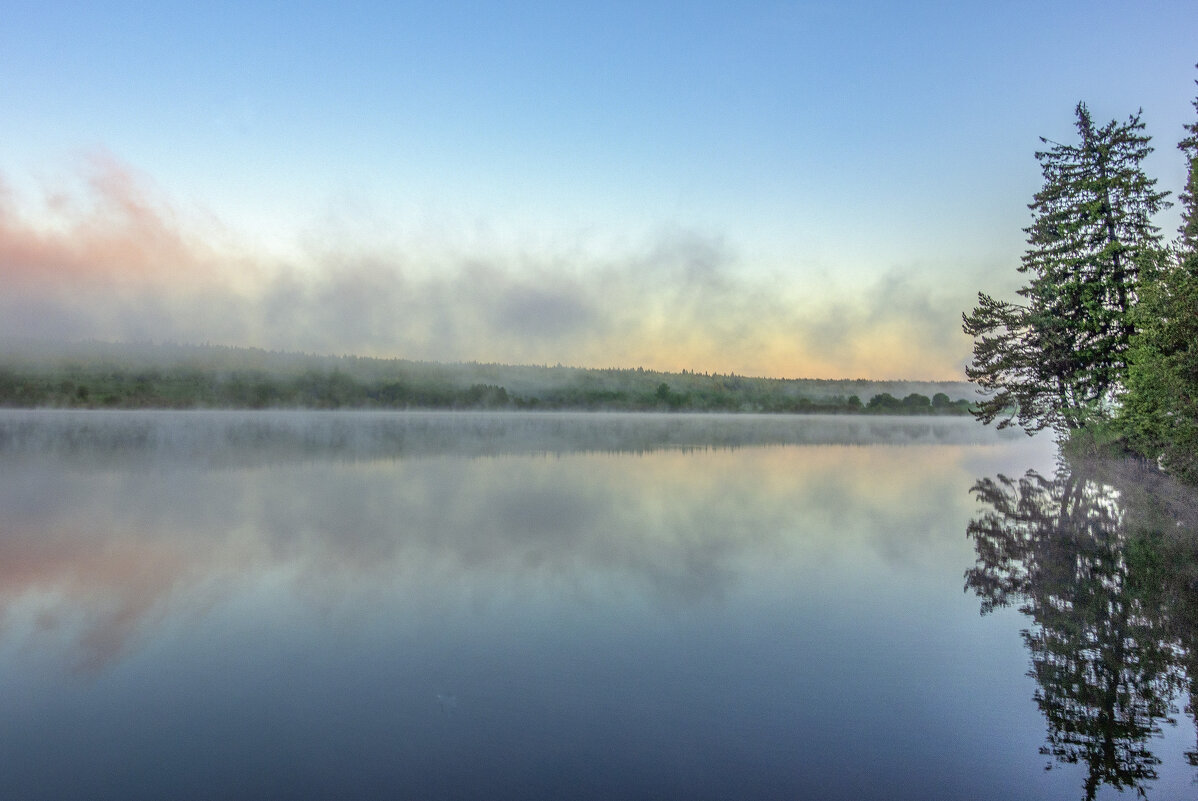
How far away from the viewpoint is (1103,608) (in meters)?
8.41

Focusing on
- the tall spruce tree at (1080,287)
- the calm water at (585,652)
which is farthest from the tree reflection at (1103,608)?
the tall spruce tree at (1080,287)

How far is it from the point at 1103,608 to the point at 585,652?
21.4 ft

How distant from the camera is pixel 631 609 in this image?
8.56m

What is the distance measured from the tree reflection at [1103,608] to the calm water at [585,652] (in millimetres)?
43

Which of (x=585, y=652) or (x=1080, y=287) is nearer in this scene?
(x=585, y=652)

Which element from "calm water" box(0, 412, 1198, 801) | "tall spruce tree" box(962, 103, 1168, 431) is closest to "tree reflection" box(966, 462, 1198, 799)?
"calm water" box(0, 412, 1198, 801)

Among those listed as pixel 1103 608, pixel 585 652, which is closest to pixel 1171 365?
Answer: pixel 1103 608

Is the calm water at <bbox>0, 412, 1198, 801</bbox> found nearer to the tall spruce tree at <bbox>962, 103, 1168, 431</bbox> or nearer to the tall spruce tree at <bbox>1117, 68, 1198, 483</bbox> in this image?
the tall spruce tree at <bbox>1117, 68, 1198, 483</bbox>

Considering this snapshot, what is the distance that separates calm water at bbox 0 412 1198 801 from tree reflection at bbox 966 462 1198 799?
4cm

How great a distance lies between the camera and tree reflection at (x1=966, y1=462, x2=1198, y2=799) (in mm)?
5484

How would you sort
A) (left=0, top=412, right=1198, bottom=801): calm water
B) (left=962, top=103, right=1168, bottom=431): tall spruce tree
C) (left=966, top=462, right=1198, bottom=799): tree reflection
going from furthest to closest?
1. (left=962, top=103, right=1168, bottom=431): tall spruce tree
2. (left=966, top=462, right=1198, bottom=799): tree reflection
3. (left=0, top=412, right=1198, bottom=801): calm water

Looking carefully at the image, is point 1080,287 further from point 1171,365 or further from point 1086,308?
point 1171,365

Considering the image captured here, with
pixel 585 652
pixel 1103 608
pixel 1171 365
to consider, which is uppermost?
pixel 1171 365

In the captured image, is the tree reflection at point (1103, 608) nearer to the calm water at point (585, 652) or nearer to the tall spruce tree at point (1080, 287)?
the calm water at point (585, 652)
